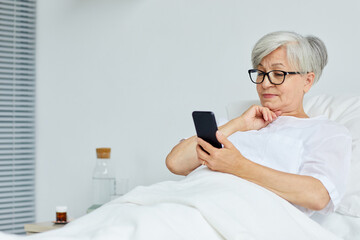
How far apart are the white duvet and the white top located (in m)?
0.18

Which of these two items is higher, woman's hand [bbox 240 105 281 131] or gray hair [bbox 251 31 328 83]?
gray hair [bbox 251 31 328 83]

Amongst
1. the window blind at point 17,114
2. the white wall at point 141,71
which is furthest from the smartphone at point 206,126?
the window blind at point 17,114

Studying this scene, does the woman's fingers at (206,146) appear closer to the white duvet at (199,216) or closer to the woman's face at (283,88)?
the white duvet at (199,216)

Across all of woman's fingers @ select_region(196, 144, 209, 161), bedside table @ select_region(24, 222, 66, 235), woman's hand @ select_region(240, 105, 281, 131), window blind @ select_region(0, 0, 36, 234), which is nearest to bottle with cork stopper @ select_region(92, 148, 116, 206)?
bedside table @ select_region(24, 222, 66, 235)

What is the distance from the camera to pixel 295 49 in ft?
5.81

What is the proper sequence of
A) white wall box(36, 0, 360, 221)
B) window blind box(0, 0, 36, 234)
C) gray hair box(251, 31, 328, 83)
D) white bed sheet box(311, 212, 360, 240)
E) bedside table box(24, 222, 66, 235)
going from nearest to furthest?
1. white bed sheet box(311, 212, 360, 240)
2. gray hair box(251, 31, 328, 83)
3. white wall box(36, 0, 360, 221)
4. bedside table box(24, 222, 66, 235)
5. window blind box(0, 0, 36, 234)

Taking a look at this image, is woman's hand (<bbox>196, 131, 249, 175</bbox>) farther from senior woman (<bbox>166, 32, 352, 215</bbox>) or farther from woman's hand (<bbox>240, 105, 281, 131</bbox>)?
woman's hand (<bbox>240, 105, 281, 131</bbox>)

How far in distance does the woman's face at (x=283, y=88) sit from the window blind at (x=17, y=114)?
Answer: 6.35ft

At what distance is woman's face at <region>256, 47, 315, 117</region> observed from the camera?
1785 mm

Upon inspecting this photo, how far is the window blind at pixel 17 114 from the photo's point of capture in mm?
3209

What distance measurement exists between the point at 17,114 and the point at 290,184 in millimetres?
2221

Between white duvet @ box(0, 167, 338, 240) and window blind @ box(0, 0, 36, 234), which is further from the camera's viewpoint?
window blind @ box(0, 0, 36, 234)

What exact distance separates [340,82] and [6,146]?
2100 mm

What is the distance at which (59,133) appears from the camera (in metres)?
3.27
